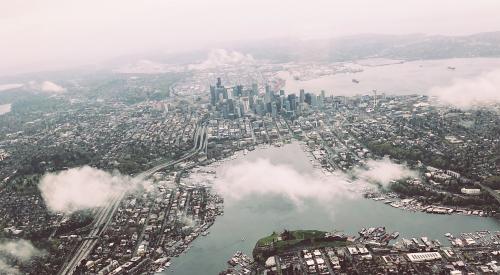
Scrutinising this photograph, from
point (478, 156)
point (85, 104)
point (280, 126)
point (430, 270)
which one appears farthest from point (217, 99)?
point (430, 270)

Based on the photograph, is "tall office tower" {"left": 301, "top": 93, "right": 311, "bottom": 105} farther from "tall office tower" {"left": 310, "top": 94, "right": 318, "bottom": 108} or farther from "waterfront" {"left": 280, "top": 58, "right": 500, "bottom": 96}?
"waterfront" {"left": 280, "top": 58, "right": 500, "bottom": 96}

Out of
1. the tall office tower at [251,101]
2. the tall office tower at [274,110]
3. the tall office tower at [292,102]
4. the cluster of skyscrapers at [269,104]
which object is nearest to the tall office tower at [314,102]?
the cluster of skyscrapers at [269,104]

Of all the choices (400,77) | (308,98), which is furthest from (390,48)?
(308,98)

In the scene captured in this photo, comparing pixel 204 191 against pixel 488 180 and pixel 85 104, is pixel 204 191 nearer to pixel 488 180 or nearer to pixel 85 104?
pixel 488 180

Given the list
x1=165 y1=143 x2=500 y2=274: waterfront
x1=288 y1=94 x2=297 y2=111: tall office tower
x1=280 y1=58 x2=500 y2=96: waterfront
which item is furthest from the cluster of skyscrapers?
x1=165 y1=143 x2=500 y2=274: waterfront

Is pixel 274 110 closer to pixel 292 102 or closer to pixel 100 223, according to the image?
pixel 292 102

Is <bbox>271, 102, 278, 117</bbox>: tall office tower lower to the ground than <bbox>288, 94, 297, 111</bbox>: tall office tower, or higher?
lower
